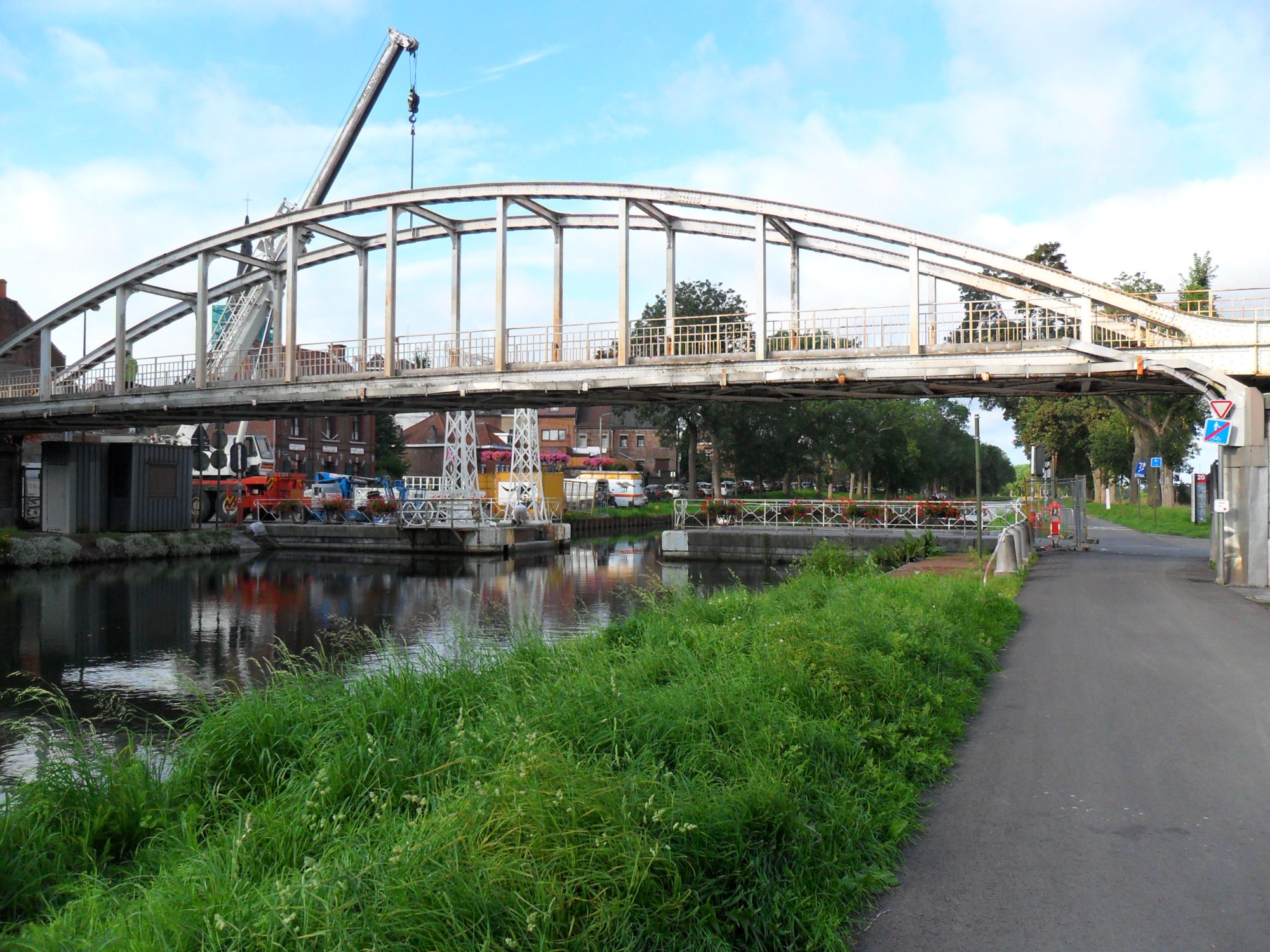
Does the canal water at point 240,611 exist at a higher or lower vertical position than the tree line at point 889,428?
lower

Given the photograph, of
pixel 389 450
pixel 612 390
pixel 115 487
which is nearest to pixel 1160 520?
pixel 612 390

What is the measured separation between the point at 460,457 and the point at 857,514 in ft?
65.0

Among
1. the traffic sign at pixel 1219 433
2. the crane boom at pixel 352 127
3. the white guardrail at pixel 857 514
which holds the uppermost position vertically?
the crane boom at pixel 352 127

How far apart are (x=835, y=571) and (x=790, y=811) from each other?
496 inches

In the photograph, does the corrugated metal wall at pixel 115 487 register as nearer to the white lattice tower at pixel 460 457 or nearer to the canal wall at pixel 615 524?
the white lattice tower at pixel 460 457

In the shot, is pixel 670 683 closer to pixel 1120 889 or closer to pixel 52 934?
pixel 1120 889

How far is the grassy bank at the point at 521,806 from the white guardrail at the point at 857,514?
1036 inches

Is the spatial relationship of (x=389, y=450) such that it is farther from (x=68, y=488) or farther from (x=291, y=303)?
(x=291, y=303)

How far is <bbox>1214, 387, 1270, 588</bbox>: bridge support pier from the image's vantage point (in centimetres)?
1641

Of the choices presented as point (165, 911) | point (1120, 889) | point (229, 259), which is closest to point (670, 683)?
point (1120, 889)

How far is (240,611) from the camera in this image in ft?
72.4

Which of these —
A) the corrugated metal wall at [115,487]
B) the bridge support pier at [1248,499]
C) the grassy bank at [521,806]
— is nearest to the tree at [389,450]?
the corrugated metal wall at [115,487]

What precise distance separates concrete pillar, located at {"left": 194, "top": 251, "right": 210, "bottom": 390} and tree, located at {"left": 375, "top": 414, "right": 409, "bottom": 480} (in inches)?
1849

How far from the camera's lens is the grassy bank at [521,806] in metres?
3.51
